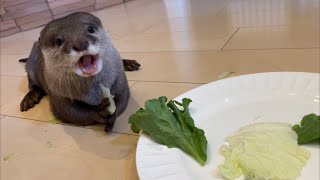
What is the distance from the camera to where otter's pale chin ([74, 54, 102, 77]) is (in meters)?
0.86

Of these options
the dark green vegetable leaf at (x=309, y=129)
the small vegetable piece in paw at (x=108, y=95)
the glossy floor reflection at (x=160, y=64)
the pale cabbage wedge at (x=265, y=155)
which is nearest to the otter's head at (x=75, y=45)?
the small vegetable piece in paw at (x=108, y=95)

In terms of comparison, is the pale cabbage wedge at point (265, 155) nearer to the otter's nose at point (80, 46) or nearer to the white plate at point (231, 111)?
the white plate at point (231, 111)

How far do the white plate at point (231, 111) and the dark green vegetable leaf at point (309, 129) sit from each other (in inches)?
0.8

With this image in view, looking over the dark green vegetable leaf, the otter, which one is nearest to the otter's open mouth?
the otter

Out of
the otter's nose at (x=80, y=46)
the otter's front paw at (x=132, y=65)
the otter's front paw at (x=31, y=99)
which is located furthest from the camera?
the otter's front paw at (x=132, y=65)

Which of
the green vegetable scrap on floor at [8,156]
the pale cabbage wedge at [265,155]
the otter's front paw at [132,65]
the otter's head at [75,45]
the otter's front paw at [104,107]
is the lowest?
the green vegetable scrap on floor at [8,156]

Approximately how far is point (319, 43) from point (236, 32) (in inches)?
18.1

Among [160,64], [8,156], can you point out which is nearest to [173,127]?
[8,156]

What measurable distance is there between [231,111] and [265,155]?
0.20 metres

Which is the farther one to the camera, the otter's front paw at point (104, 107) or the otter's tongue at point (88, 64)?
the otter's front paw at point (104, 107)

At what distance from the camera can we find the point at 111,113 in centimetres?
100

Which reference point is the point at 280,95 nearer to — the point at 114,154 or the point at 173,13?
the point at 114,154

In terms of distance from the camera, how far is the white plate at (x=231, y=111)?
0.64 meters

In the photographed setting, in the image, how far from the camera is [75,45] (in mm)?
809
